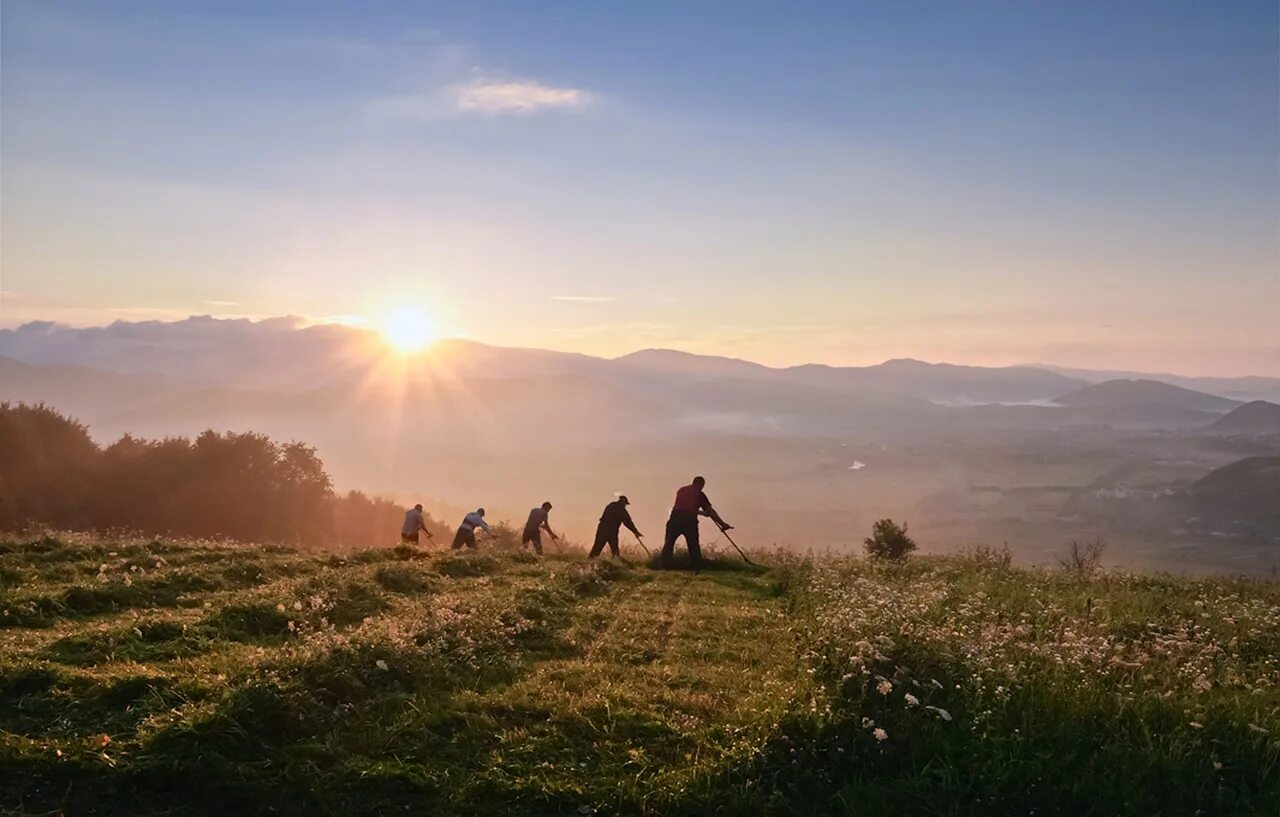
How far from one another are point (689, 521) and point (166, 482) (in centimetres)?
4110

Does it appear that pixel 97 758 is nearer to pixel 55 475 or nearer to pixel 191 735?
pixel 191 735

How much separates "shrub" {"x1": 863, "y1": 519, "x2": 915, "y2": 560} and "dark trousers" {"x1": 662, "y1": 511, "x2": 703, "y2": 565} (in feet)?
22.2

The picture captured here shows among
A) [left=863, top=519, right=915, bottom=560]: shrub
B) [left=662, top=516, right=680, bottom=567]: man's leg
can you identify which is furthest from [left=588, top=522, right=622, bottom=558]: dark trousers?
[left=863, top=519, right=915, bottom=560]: shrub

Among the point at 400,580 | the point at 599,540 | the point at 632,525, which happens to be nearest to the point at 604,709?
the point at 400,580

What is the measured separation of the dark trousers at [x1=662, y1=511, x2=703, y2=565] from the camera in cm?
1939

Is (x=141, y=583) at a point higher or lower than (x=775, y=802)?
higher

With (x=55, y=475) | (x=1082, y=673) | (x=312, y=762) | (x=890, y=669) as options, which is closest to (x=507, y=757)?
(x=312, y=762)

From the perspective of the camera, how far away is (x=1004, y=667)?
8148 mm

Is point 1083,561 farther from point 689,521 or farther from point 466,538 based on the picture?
point 466,538

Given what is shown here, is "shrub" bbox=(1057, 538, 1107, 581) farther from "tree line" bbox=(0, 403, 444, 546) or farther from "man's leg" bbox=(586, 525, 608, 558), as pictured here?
"tree line" bbox=(0, 403, 444, 546)

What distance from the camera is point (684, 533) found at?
19422 mm

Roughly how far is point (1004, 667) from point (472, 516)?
17454 millimetres

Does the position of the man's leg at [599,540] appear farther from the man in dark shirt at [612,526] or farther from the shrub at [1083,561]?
the shrub at [1083,561]

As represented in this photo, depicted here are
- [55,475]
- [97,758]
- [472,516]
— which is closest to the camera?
[97,758]
